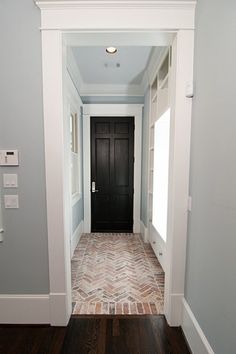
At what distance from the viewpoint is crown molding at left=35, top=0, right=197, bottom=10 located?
150 centimetres

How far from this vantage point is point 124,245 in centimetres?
355

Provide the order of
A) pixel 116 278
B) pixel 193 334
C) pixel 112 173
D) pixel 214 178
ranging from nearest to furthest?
pixel 214 178, pixel 193 334, pixel 116 278, pixel 112 173

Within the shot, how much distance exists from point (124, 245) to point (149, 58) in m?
3.10

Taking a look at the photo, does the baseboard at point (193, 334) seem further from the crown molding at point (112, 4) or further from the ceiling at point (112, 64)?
Result: the ceiling at point (112, 64)

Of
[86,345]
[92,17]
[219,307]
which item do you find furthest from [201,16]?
[86,345]

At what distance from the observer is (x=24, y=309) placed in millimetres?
1719

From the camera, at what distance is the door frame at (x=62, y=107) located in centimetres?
153

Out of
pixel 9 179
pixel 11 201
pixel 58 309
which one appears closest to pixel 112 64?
pixel 9 179

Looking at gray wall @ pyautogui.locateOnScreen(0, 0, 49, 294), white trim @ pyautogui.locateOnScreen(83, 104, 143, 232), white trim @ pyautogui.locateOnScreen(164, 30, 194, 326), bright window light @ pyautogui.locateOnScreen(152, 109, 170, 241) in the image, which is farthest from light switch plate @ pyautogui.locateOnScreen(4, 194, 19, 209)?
white trim @ pyautogui.locateOnScreen(83, 104, 143, 232)

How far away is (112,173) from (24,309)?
9.38 feet

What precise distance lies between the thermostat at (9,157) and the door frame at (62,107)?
0.27 metres

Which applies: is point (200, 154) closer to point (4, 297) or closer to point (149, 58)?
point (4, 297)

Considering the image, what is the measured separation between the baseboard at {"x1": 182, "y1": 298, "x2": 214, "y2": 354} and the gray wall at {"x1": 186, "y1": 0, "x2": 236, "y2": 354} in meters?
0.06

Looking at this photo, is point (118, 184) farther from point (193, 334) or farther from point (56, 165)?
point (193, 334)
